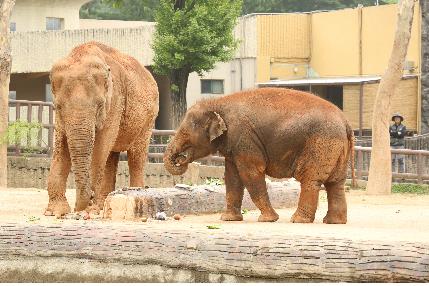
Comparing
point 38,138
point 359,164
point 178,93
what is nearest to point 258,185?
point 359,164

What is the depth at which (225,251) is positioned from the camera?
9.60 metres

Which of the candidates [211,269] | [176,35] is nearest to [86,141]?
[211,269]

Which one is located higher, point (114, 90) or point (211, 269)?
point (114, 90)

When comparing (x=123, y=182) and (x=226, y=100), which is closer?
(x=226, y=100)

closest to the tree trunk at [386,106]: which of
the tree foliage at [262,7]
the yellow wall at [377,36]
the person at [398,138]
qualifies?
the person at [398,138]

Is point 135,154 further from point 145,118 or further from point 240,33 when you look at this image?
point 240,33

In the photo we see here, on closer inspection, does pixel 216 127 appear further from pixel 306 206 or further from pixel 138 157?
pixel 138 157

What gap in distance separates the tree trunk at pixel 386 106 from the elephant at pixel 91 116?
741cm

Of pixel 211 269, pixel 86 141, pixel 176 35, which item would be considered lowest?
pixel 211 269

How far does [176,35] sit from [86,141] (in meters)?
19.5

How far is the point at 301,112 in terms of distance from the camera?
41.4 feet

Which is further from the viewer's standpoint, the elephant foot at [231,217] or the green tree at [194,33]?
the green tree at [194,33]

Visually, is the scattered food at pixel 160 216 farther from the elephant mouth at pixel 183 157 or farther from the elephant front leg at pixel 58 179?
the elephant front leg at pixel 58 179

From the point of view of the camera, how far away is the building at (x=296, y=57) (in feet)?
103
